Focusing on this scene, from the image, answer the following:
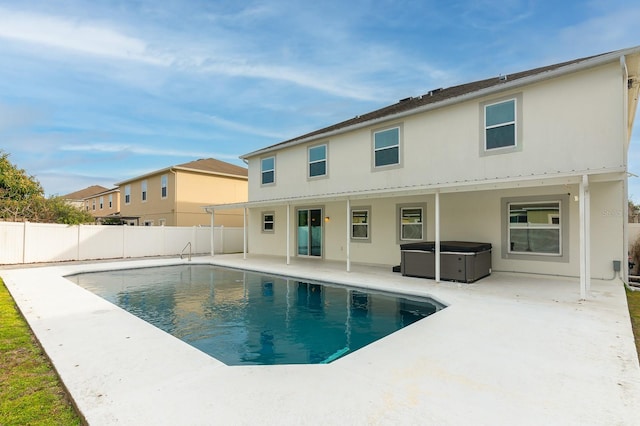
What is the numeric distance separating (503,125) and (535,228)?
3.14 metres

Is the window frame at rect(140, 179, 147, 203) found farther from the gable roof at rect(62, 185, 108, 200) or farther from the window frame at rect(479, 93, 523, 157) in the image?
the window frame at rect(479, 93, 523, 157)

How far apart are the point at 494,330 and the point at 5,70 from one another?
18.0 m

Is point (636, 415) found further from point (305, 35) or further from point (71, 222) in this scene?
point (71, 222)

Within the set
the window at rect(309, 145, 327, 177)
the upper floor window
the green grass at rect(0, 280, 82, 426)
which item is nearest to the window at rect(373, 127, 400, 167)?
the window at rect(309, 145, 327, 177)

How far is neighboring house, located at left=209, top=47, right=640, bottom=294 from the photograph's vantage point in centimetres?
817

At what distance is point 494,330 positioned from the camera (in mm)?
5164

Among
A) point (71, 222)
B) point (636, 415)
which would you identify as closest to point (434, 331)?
point (636, 415)

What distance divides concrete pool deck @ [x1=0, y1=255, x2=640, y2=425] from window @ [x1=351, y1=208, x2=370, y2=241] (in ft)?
23.9

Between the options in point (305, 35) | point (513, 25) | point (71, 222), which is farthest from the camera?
point (71, 222)

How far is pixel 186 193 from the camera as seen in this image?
21.7 m

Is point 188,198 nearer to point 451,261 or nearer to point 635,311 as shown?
point 451,261

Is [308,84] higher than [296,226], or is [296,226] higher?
[308,84]

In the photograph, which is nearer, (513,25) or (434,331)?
(434,331)

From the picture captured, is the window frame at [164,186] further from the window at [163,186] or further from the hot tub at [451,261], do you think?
the hot tub at [451,261]
